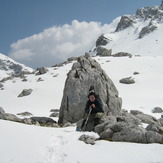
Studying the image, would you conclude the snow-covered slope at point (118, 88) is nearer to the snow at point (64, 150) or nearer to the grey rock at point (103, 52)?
the snow at point (64, 150)

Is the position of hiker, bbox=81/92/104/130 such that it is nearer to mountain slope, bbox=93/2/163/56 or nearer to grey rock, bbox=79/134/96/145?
grey rock, bbox=79/134/96/145

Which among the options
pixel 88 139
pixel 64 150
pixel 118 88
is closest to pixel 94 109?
pixel 88 139

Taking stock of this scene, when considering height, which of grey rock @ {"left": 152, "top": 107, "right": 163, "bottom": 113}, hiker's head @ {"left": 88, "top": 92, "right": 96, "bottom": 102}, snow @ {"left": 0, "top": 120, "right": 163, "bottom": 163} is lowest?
snow @ {"left": 0, "top": 120, "right": 163, "bottom": 163}

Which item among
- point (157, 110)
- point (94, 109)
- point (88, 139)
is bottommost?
point (88, 139)

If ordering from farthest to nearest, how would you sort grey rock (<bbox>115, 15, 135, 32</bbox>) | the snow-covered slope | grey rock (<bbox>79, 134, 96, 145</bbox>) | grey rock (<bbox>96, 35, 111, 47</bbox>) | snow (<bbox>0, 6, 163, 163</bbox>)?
grey rock (<bbox>115, 15, 135, 32</bbox>), grey rock (<bbox>96, 35, 111, 47</bbox>), the snow-covered slope, grey rock (<bbox>79, 134, 96, 145</bbox>), snow (<bbox>0, 6, 163, 163</bbox>)

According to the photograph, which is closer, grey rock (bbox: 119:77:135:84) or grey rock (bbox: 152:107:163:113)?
grey rock (bbox: 152:107:163:113)

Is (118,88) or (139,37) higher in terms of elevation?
(139,37)

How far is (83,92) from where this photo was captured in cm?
2206

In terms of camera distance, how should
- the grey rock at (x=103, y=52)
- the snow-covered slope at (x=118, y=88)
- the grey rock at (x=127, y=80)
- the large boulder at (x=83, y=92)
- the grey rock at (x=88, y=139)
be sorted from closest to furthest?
the grey rock at (x=88, y=139) < the large boulder at (x=83, y=92) < the snow-covered slope at (x=118, y=88) < the grey rock at (x=127, y=80) < the grey rock at (x=103, y=52)

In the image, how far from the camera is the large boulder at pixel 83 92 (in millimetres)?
21219

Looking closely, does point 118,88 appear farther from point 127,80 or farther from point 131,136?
point 131,136

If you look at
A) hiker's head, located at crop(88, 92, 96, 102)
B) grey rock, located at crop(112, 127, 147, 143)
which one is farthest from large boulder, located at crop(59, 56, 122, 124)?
grey rock, located at crop(112, 127, 147, 143)

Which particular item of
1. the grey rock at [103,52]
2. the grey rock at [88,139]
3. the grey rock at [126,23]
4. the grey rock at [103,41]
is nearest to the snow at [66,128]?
the grey rock at [88,139]

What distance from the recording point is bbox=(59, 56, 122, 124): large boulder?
2122 cm
